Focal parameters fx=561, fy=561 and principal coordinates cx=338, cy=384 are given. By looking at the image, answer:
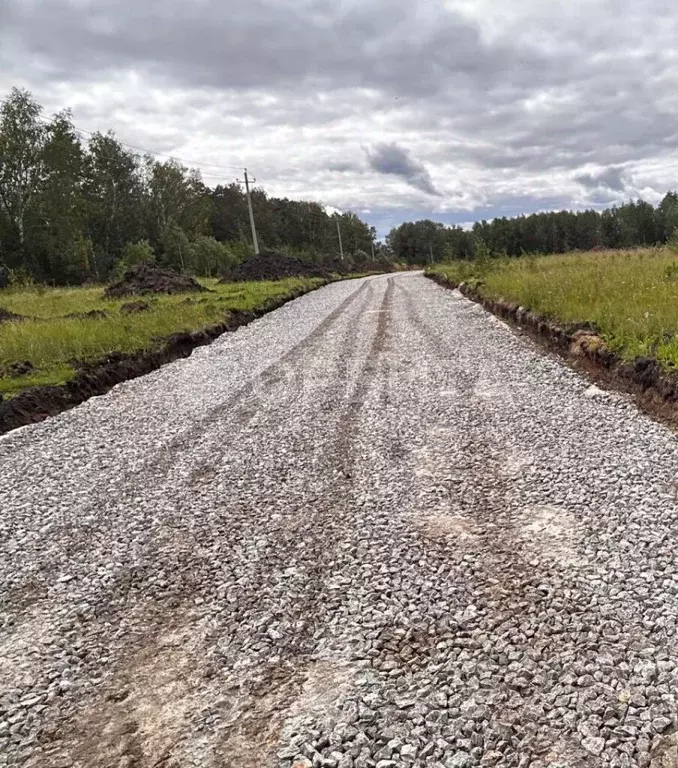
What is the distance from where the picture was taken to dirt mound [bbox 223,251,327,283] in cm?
4541

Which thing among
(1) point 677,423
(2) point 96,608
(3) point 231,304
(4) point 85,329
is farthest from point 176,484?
(3) point 231,304

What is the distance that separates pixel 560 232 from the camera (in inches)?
4712

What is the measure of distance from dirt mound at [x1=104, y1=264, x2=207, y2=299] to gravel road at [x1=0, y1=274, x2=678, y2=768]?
24.8 metres

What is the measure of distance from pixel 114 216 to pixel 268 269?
28021 millimetres

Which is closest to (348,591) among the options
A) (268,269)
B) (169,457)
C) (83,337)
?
(169,457)

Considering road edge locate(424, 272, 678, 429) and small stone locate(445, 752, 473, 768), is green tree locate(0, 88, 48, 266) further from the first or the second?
small stone locate(445, 752, 473, 768)

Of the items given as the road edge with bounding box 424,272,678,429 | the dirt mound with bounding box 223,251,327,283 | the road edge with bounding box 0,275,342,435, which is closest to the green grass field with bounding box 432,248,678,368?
the road edge with bounding box 424,272,678,429

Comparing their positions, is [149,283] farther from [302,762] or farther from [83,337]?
[302,762]

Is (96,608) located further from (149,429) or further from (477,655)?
(149,429)

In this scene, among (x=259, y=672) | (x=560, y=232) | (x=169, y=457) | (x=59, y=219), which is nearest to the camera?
(x=259, y=672)

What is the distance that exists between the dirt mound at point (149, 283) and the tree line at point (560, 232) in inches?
3099

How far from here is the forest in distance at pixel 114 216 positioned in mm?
49656

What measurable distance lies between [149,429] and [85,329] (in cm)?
862

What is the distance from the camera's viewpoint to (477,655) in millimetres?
3543
